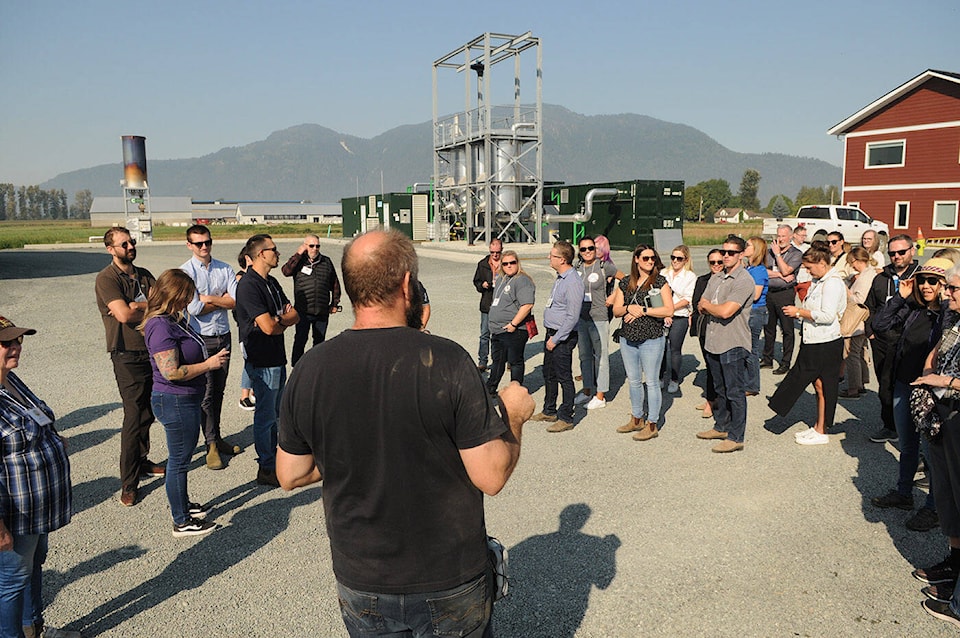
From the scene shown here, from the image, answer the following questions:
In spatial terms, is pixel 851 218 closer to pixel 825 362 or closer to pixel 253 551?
pixel 825 362

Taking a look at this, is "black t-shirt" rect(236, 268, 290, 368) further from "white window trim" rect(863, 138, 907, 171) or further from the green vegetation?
the green vegetation

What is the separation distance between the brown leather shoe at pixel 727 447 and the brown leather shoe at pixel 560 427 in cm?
144

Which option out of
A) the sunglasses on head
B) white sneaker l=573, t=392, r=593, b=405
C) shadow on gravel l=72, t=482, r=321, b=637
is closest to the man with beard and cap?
shadow on gravel l=72, t=482, r=321, b=637

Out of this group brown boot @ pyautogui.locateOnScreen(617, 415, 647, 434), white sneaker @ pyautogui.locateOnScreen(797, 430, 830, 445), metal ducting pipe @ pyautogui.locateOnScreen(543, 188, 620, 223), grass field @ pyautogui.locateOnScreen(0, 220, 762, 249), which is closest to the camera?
white sneaker @ pyautogui.locateOnScreen(797, 430, 830, 445)

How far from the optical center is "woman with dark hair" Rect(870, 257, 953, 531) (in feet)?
15.7

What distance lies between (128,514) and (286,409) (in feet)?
12.2

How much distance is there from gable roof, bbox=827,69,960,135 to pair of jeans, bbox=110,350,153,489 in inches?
1406

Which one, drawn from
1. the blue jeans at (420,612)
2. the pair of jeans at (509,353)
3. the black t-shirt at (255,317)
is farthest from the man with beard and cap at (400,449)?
the pair of jeans at (509,353)

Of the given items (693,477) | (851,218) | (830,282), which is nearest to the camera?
(693,477)

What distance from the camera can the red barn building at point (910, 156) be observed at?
30875mm

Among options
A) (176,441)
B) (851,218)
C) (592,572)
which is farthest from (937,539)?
(851,218)

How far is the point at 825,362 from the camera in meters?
6.36

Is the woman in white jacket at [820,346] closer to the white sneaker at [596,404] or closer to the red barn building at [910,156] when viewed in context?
the white sneaker at [596,404]

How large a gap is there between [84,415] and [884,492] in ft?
26.1
